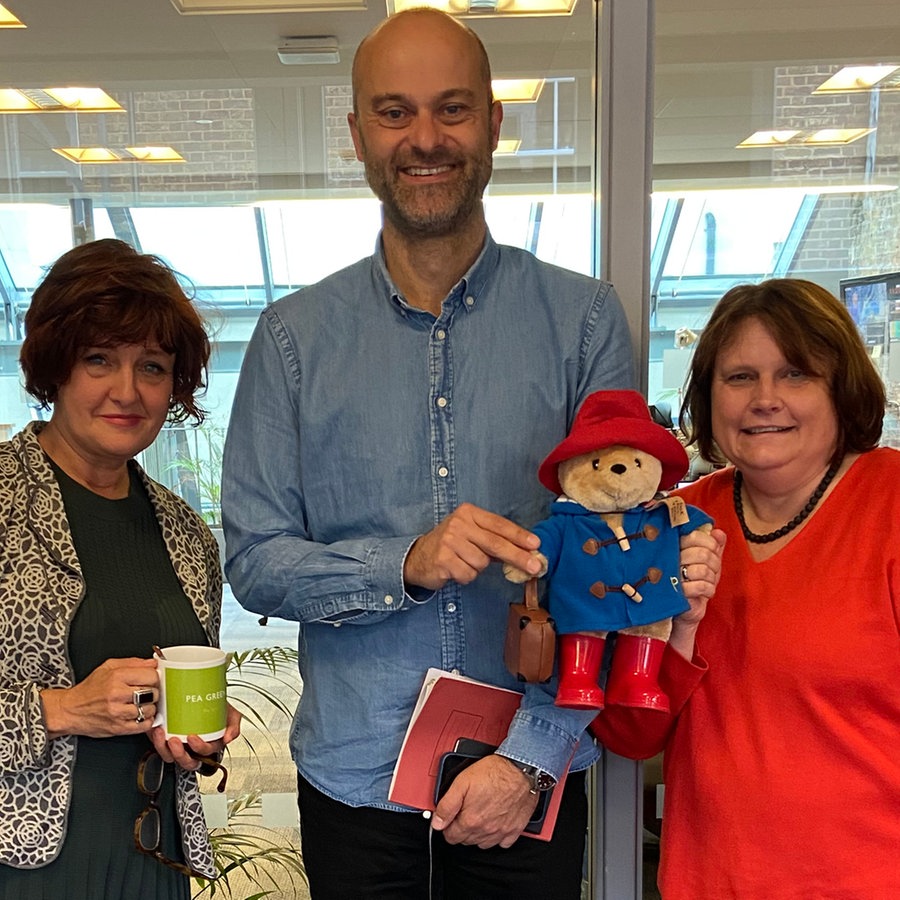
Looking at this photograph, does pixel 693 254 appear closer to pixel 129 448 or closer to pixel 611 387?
pixel 611 387

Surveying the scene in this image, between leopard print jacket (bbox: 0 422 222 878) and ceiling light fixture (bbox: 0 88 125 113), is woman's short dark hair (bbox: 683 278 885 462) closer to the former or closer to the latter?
leopard print jacket (bbox: 0 422 222 878)

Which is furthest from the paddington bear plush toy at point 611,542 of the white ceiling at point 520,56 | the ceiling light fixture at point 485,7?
the ceiling light fixture at point 485,7

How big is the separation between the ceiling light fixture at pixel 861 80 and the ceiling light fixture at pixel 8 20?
1864mm

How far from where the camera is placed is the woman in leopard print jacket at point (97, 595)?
123cm

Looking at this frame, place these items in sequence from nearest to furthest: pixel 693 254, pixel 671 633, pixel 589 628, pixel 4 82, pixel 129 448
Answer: pixel 589 628 < pixel 671 633 < pixel 129 448 < pixel 693 254 < pixel 4 82

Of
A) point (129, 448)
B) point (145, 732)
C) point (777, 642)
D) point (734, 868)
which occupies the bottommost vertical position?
point (734, 868)

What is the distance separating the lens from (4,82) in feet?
6.95

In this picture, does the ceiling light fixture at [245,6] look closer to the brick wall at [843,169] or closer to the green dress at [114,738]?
the brick wall at [843,169]

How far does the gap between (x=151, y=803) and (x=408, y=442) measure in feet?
2.26

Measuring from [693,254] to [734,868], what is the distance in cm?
116

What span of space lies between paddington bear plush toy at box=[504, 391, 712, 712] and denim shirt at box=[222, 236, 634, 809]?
15 centimetres

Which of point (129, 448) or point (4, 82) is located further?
point (4, 82)

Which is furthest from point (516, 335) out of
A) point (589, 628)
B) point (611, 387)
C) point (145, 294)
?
point (145, 294)

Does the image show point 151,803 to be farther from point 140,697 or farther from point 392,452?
point 392,452
